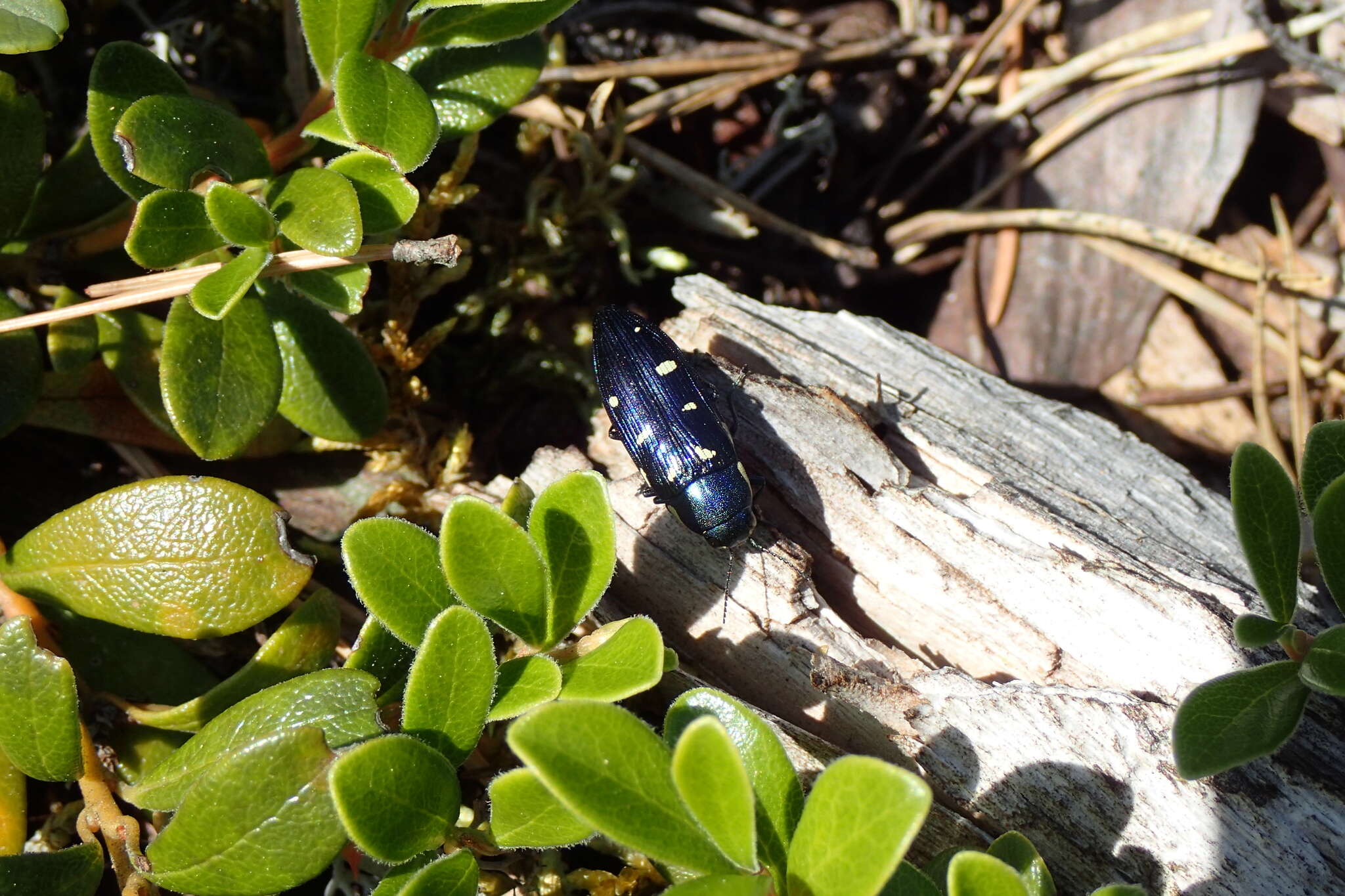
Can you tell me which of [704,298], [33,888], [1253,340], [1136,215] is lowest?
[33,888]

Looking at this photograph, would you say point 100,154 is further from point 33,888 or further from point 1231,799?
Answer: point 1231,799

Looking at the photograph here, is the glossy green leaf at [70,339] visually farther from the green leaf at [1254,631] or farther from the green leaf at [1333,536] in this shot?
the green leaf at [1333,536]

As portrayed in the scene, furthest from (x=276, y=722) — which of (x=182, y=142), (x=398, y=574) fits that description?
(x=182, y=142)

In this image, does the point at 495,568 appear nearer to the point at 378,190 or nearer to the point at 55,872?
the point at 378,190

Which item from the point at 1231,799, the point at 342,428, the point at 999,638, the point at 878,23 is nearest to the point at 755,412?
the point at 999,638

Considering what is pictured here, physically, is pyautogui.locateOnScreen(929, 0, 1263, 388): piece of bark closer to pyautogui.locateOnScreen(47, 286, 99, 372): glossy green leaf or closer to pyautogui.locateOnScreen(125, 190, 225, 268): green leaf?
pyautogui.locateOnScreen(125, 190, 225, 268): green leaf

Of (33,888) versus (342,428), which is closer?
(33,888)

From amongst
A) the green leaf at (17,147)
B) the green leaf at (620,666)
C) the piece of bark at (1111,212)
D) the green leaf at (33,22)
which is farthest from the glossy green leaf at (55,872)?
the piece of bark at (1111,212)
